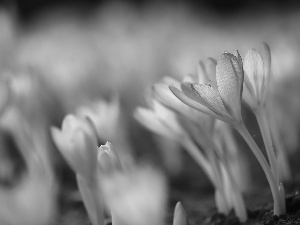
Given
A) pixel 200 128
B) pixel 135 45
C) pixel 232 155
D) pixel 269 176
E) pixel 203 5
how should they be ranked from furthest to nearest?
1. pixel 203 5
2. pixel 135 45
3. pixel 232 155
4. pixel 200 128
5. pixel 269 176

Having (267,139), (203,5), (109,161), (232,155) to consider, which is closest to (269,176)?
(267,139)

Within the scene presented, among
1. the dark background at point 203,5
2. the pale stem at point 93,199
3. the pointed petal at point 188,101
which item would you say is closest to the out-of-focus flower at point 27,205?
the pale stem at point 93,199

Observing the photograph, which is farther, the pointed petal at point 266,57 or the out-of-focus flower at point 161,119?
the out-of-focus flower at point 161,119

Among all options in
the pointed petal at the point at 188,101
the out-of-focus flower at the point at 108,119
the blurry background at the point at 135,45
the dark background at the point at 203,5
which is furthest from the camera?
the dark background at the point at 203,5

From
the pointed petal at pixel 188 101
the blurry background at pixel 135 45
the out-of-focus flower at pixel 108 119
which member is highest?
the blurry background at pixel 135 45

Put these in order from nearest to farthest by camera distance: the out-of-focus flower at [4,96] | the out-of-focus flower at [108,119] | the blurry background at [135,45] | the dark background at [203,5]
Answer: the out-of-focus flower at [4,96] < the out-of-focus flower at [108,119] < the blurry background at [135,45] < the dark background at [203,5]

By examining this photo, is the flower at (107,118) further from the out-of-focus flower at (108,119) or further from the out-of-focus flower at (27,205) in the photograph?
the out-of-focus flower at (27,205)

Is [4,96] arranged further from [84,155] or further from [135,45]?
[135,45]

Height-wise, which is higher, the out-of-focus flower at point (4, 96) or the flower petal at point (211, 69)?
the out-of-focus flower at point (4, 96)
